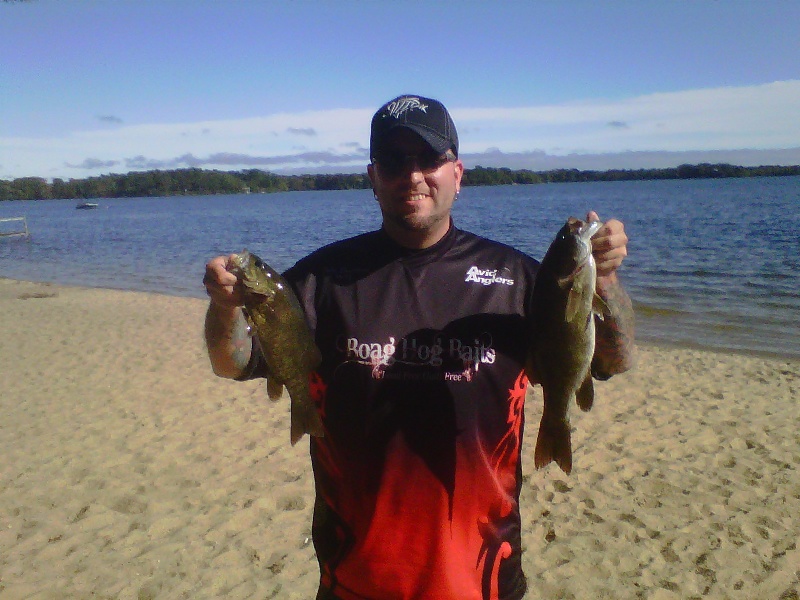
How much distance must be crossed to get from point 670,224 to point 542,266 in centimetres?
4286

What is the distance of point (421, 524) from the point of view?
245cm

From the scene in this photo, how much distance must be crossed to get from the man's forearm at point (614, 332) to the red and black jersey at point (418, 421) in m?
0.34

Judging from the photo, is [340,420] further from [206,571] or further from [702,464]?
[702,464]

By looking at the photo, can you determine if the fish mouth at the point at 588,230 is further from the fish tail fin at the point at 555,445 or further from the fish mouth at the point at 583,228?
the fish tail fin at the point at 555,445

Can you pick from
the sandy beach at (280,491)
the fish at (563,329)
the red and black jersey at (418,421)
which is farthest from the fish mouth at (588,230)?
the sandy beach at (280,491)

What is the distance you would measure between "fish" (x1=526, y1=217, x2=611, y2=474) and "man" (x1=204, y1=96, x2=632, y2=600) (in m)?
0.09

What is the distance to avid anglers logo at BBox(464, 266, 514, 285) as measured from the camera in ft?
8.64

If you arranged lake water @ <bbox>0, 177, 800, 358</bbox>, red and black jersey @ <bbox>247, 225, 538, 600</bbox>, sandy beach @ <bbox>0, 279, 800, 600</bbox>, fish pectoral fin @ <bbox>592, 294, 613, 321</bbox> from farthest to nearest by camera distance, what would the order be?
1. lake water @ <bbox>0, 177, 800, 358</bbox>
2. sandy beach @ <bbox>0, 279, 800, 600</bbox>
3. fish pectoral fin @ <bbox>592, 294, 613, 321</bbox>
4. red and black jersey @ <bbox>247, 225, 538, 600</bbox>

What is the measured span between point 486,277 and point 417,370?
19.7 inches

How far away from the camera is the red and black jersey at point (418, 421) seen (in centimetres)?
245

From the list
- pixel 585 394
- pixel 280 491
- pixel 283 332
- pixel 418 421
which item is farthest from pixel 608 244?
pixel 280 491

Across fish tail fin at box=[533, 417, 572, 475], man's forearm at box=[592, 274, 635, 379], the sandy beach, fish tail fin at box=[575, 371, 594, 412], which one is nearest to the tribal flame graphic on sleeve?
fish tail fin at box=[533, 417, 572, 475]

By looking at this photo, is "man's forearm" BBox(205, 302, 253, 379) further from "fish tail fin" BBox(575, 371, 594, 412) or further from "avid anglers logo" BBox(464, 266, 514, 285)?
"fish tail fin" BBox(575, 371, 594, 412)

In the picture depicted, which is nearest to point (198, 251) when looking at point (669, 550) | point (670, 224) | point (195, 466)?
point (670, 224)
